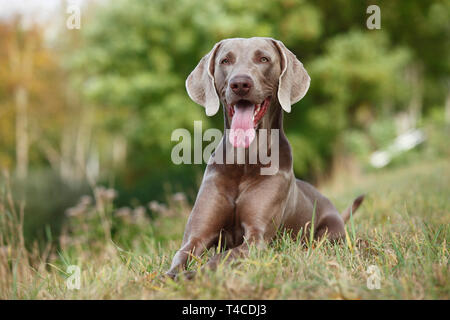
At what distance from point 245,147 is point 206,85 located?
1.67ft

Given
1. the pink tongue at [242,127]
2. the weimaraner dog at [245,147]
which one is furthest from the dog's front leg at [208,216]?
the pink tongue at [242,127]

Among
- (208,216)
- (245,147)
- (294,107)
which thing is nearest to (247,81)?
(245,147)

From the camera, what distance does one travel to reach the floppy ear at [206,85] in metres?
2.99

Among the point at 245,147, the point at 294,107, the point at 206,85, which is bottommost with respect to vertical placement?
the point at 294,107

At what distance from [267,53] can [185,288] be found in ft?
4.84

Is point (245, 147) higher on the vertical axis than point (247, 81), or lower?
lower

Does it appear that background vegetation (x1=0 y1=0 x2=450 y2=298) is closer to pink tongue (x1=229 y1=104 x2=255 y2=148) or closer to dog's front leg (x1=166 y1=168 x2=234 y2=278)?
dog's front leg (x1=166 y1=168 x2=234 y2=278)

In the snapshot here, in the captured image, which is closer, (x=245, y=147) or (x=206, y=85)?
(x=245, y=147)

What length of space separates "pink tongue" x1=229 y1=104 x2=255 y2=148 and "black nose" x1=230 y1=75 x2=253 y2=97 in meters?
0.14

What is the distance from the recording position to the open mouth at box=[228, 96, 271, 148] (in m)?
2.79

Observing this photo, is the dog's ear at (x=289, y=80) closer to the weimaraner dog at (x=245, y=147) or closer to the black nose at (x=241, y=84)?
the weimaraner dog at (x=245, y=147)

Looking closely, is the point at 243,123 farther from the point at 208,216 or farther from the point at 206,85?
the point at 208,216

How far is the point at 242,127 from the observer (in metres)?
2.82
